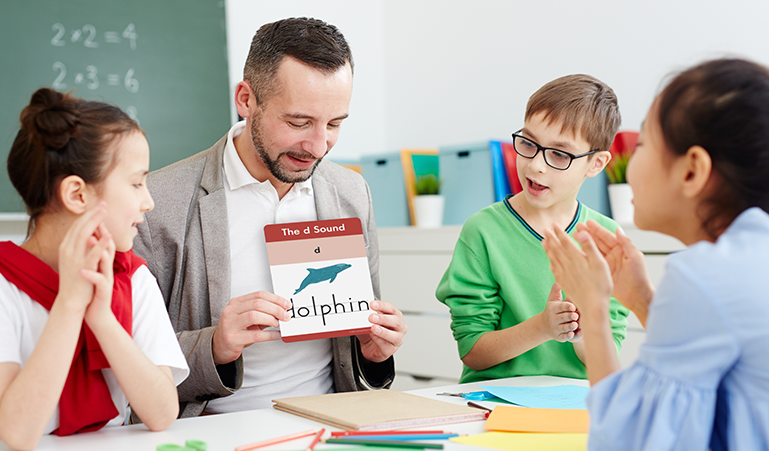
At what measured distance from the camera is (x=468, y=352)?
1.48 meters

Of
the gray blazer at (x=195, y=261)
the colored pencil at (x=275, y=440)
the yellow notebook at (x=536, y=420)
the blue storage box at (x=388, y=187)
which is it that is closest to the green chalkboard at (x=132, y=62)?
the blue storage box at (x=388, y=187)

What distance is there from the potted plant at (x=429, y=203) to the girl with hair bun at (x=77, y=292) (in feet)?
5.97

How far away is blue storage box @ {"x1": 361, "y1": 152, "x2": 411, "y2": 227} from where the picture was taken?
9.81 ft

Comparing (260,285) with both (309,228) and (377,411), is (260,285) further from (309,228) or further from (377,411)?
(377,411)

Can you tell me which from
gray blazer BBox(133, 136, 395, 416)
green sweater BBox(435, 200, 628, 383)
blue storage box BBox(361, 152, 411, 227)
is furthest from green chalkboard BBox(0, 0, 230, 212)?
green sweater BBox(435, 200, 628, 383)

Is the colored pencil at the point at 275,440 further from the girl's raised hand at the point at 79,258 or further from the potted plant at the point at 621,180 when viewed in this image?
the potted plant at the point at 621,180

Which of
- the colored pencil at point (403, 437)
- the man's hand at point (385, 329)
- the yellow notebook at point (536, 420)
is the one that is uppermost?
the man's hand at point (385, 329)

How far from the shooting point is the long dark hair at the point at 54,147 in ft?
3.30

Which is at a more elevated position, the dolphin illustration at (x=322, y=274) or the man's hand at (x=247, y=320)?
the dolphin illustration at (x=322, y=274)

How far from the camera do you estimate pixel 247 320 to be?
120cm

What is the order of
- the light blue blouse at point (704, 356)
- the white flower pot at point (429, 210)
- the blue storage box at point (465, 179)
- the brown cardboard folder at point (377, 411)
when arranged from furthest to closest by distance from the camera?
the white flower pot at point (429, 210) < the blue storage box at point (465, 179) < the brown cardboard folder at point (377, 411) < the light blue blouse at point (704, 356)

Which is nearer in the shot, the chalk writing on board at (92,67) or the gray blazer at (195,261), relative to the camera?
the gray blazer at (195,261)

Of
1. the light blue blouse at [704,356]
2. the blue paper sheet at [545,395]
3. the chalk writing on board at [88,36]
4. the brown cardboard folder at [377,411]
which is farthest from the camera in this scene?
the chalk writing on board at [88,36]

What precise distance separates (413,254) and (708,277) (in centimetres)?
223
